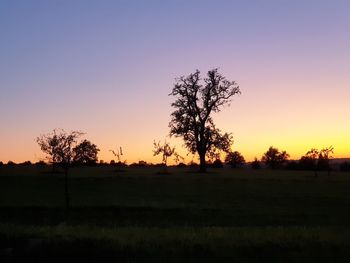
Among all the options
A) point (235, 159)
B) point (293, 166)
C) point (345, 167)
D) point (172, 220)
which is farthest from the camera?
point (235, 159)

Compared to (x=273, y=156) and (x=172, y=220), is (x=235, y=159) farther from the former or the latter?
(x=172, y=220)

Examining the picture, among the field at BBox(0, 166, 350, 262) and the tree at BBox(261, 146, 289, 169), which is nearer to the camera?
the field at BBox(0, 166, 350, 262)

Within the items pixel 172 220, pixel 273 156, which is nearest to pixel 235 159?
pixel 273 156

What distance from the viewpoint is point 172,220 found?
3108 cm

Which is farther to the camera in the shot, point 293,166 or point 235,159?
point 235,159

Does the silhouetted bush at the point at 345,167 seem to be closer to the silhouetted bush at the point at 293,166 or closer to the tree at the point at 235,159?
→ the silhouetted bush at the point at 293,166

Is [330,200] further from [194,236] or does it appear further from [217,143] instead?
[217,143]

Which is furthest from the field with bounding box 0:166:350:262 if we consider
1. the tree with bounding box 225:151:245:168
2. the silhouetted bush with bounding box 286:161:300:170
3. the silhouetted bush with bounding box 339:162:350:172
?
the tree with bounding box 225:151:245:168

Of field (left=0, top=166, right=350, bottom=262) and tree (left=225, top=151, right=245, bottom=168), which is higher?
tree (left=225, top=151, right=245, bottom=168)

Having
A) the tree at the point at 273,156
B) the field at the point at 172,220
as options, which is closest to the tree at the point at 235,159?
the tree at the point at 273,156

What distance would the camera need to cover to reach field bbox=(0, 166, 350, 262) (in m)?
15.3

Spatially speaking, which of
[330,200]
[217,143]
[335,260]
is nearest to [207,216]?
[330,200]

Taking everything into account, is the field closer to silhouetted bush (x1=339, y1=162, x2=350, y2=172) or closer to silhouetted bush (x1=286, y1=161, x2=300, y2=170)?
silhouetted bush (x1=286, y1=161, x2=300, y2=170)

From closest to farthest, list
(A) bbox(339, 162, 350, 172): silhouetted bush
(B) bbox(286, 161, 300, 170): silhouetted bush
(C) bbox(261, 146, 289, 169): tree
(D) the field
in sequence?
(D) the field
(B) bbox(286, 161, 300, 170): silhouetted bush
(A) bbox(339, 162, 350, 172): silhouetted bush
(C) bbox(261, 146, 289, 169): tree
